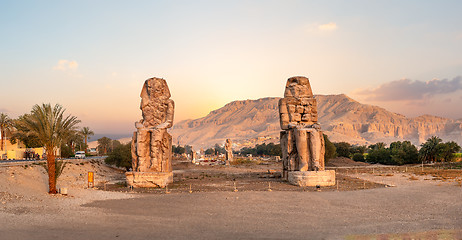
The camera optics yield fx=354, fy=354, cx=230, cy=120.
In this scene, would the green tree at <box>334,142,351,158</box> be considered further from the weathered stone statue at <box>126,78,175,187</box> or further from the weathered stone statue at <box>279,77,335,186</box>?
the weathered stone statue at <box>126,78,175,187</box>

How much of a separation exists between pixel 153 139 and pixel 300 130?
6528mm

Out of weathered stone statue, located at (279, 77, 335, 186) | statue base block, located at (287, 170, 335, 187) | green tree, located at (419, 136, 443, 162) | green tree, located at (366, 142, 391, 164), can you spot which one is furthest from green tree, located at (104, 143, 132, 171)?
green tree, located at (419, 136, 443, 162)

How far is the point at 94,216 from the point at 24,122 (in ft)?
23.3

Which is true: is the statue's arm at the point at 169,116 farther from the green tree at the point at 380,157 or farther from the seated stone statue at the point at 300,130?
the green tree at the point at 380,157

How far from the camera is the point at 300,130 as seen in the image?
15570mm

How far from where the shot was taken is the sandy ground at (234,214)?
280 inches

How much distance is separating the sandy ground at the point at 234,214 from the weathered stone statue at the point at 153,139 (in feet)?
6.13

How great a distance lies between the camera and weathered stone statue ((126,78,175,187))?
1520 cm

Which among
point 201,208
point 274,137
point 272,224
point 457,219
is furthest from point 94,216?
point 274,137

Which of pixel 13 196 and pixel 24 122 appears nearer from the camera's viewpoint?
pixel 13 196

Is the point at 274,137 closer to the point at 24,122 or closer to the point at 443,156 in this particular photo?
the point at 443,156

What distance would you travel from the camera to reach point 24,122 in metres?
13.6

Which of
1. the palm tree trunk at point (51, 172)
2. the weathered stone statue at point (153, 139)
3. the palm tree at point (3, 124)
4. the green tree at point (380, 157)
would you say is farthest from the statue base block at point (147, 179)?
the green tree at point (380, 157)

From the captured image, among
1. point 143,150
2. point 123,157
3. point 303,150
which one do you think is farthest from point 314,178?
point 123,157
